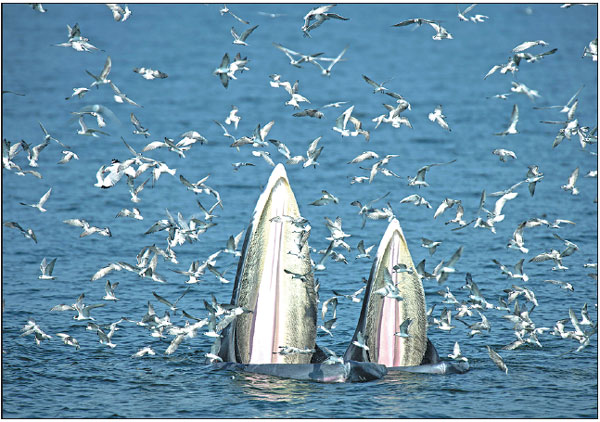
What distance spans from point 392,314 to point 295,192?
32529 mm

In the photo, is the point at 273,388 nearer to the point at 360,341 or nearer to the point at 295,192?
the point at 360,341

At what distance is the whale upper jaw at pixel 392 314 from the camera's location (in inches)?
1297

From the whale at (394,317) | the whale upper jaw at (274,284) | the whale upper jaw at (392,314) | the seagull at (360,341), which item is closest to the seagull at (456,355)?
the whale at (394,317)

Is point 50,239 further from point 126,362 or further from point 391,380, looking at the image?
point 391,380

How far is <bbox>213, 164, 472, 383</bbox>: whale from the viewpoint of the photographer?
33.2 meters

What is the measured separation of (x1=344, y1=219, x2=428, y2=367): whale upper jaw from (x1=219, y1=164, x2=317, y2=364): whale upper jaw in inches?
71.4

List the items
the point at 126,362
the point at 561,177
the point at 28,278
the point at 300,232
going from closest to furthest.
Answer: the point at 300,232 < the point at 126,362 < the point at 28,278 < the point at 561,177

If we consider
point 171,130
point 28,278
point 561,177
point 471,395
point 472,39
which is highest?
point 472,39

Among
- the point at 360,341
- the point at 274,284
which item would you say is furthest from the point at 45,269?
the point at 360,341

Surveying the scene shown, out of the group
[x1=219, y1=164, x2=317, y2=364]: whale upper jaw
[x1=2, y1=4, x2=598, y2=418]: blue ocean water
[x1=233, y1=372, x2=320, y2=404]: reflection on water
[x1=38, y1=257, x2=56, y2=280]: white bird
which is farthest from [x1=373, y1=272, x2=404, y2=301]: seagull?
[x1=38, y1=257, x2=56, y2=280]: white bird

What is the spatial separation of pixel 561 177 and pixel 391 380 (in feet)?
121

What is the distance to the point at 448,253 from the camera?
52.2m

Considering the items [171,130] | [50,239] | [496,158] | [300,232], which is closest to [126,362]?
[300,232]

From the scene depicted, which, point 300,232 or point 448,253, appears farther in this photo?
point 448,253
